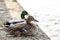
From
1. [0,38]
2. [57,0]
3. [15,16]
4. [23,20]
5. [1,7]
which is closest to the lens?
[0,38]

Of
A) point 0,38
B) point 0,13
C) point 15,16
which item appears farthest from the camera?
point 0,13

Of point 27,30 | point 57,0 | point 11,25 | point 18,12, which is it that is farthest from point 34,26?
point 57,0

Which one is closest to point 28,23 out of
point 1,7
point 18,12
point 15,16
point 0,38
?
point 0,38

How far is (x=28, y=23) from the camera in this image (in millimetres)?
3941

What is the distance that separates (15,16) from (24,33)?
134 centimetres

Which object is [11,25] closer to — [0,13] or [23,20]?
[23,20]

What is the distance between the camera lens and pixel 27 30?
150 inches

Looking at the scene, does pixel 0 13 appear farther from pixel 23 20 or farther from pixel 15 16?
pixel 23 20

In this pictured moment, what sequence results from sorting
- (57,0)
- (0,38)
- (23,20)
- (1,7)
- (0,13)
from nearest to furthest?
(0,38)
(23,20)
(0,13)
(1,7)
(57,0)

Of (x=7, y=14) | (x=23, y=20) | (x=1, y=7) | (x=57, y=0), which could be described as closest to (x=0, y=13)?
(x=7, y=14)

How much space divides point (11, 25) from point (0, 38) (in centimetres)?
31

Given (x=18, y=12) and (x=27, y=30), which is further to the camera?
(x=18, y=12)

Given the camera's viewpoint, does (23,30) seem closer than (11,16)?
Yes

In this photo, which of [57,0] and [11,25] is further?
[57,0]
